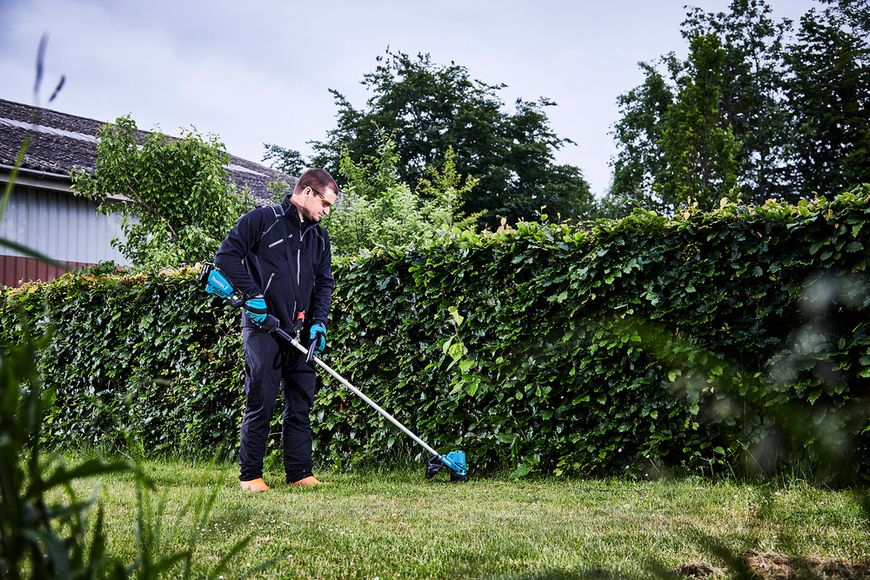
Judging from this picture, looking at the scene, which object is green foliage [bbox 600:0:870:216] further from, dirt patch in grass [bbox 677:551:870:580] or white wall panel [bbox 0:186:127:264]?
dirt patch in grass [bbox 677:551:870:580]

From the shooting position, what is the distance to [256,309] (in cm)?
565

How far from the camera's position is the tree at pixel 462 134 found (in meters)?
33.2

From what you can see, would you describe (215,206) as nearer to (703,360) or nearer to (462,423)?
(462,423)

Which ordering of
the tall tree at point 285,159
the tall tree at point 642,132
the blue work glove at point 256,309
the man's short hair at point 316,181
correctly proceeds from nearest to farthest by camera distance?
1. the blue work glove at point 256,309
2. the man's short hair at point 316,181
3. the tall tree at point 642,132
4. the tall tree at point 285,159

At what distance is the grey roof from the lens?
49.3 ft

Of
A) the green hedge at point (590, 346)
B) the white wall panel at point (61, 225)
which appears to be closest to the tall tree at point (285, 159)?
the white wall panel at point (61, 225)

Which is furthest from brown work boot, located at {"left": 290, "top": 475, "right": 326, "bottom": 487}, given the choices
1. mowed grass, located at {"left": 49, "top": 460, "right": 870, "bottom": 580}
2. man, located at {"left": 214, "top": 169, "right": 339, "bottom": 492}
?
mowed grass, located at {"left": 49, "top": 460, "right": 870, "bottom": 580}

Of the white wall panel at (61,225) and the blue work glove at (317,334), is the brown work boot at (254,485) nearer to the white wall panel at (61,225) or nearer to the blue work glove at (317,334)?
the blue work glove at (317,334)

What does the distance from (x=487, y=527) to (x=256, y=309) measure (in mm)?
2467

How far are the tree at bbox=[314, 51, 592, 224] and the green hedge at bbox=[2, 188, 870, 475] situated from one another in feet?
82.5

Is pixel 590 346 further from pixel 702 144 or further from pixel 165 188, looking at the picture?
pixel 702 144

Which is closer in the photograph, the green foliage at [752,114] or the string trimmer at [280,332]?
the string trimmer at [280,332]

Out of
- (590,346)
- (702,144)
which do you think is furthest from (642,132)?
(590,346)

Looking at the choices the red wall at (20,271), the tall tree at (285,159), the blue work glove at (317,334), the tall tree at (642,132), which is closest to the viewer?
the blue work glove at (317,334)
